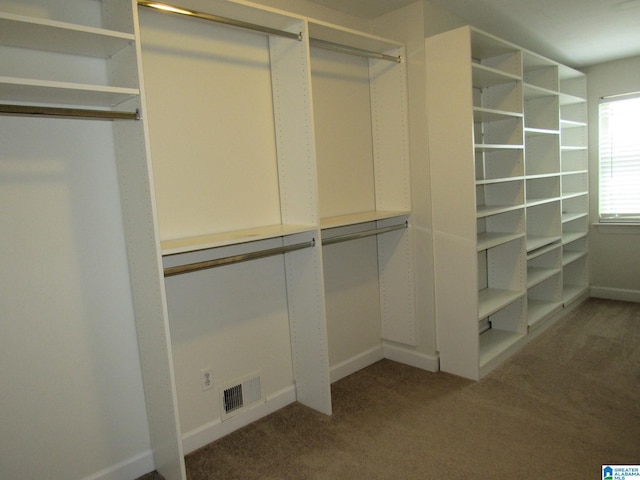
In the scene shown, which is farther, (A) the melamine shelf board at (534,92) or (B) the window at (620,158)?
(B) the window at (620,158)

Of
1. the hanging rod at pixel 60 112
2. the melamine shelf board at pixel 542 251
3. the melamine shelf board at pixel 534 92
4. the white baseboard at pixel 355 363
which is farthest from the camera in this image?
the melamine shelf board at pixel 542 251

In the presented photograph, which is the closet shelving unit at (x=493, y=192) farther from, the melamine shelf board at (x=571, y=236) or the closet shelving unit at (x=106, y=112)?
the closet shelving unit at (x=106, y=112)

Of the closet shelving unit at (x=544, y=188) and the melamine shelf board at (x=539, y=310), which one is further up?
the closet shelving unit at (x=544, y=188)

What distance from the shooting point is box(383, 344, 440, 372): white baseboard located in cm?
330

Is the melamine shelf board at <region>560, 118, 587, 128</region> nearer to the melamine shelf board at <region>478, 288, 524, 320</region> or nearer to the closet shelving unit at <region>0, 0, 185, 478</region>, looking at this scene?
Answer: the melamine shelf board at <region>478, 288, 524, 320</region>

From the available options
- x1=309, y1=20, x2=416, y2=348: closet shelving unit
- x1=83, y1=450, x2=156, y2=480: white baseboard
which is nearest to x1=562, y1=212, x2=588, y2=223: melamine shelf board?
x1=309, y1=20, x2=416, y2=348: closet shelving unit

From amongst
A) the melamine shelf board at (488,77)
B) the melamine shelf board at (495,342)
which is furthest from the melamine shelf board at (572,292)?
the melamine shelf board at (488,77)

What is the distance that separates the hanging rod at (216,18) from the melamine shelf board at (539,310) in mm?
2974

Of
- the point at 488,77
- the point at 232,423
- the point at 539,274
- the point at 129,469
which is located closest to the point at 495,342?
the point at 539,274

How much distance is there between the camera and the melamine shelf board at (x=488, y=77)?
3.09m

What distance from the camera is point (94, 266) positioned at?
6.88ft

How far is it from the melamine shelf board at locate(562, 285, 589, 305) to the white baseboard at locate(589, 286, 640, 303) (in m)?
0.12

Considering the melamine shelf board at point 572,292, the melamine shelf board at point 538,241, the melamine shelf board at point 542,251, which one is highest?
the melamine shelf board at point 538,241

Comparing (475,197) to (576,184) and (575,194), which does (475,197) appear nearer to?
(575,194)
